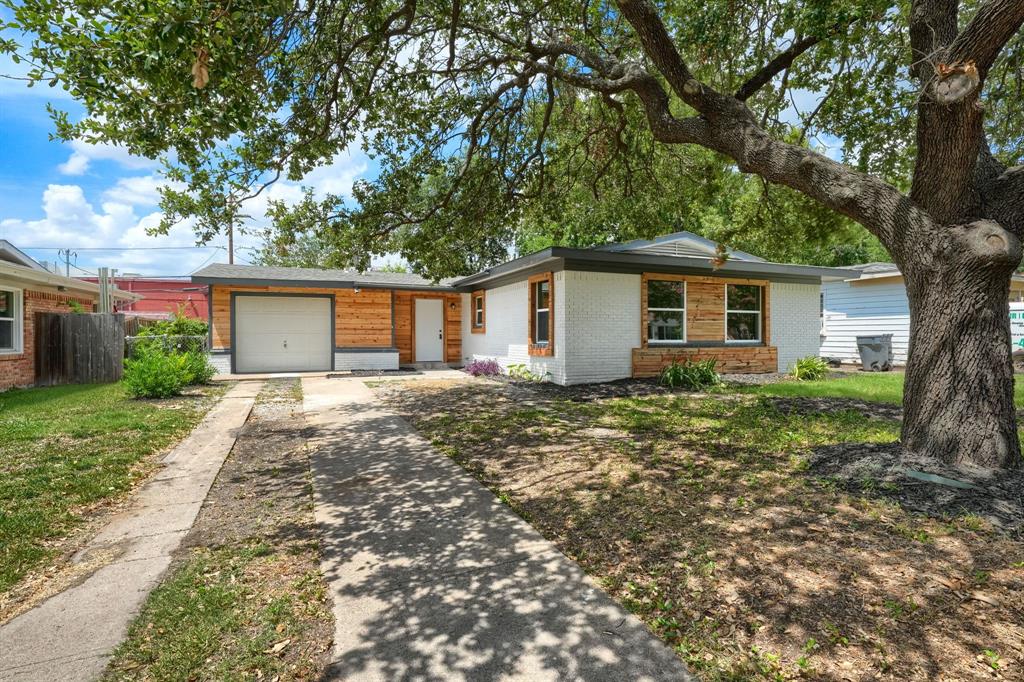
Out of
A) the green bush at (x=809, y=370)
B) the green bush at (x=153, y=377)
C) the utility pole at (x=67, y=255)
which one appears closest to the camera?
the green bush at (x=153, y=377)

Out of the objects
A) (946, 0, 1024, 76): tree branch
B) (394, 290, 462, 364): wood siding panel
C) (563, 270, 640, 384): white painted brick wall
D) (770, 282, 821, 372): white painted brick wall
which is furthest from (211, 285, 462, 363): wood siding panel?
(946, 0, 1024, 76): tree branch

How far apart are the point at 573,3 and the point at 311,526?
8.12m

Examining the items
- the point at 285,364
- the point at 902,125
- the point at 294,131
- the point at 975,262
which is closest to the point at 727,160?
the point at 902,125

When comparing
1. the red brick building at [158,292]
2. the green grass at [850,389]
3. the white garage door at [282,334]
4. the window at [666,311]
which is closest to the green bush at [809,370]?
the green grass at [850,389]

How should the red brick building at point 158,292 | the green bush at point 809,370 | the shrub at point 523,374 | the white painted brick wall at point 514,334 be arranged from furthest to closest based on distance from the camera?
the red brick building at point 158,292 → the green bush at point 809,370 → the shrub at point 523,374 → the white painted brick wall at point 514,334

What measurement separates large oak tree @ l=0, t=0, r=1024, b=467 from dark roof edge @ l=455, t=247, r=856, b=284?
3.90 feet

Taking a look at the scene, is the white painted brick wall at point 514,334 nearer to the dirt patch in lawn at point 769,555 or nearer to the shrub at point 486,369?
the shrub at point 486,369

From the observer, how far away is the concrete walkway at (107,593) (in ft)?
7.10

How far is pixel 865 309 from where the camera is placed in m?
16.1

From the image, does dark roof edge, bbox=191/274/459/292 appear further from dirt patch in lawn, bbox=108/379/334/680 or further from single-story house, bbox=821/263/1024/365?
single-story house, bbox=821/263/1024/365

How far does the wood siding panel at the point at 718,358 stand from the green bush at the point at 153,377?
9.60 metres

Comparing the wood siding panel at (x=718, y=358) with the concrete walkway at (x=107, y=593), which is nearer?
the concrete walkway at (x=107, y=593)

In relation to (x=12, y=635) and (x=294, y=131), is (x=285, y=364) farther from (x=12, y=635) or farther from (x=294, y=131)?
(x=12, y=635)

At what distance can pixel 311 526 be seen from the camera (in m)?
3.66
